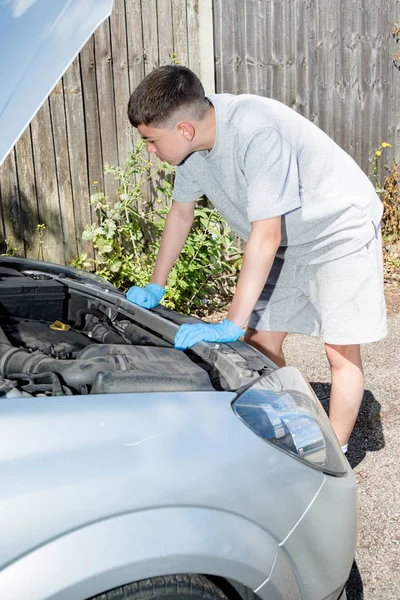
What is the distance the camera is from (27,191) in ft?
15.9

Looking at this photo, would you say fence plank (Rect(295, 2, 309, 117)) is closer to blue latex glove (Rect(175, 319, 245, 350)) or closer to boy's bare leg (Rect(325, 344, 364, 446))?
boy's bare leg (Rect(325, 344, 364, 446))

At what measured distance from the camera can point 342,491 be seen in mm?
1793

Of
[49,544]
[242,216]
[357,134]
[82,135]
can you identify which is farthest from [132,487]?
[357,134]

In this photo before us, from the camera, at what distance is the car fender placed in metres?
1.30

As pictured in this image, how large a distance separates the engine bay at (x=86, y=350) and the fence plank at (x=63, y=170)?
2.25 m

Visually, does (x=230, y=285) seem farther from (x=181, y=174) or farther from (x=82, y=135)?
(x=181, y=174)

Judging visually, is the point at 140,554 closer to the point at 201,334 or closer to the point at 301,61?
the point at 201,334

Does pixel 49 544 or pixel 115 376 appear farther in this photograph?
pixel 115 376

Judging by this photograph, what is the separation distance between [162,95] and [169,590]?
1.62m

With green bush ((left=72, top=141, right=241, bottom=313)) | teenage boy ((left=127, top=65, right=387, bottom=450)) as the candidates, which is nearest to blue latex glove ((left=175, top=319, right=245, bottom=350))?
teenage boy ((left=127, top=65, right=387, bottom=450))

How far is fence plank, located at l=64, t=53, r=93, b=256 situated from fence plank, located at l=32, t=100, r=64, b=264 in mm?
141

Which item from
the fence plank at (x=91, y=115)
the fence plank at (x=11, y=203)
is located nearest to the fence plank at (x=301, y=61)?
the fence plank at (x=91, y=115)

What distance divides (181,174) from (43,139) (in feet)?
7.10

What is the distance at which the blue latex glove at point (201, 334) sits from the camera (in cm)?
218
